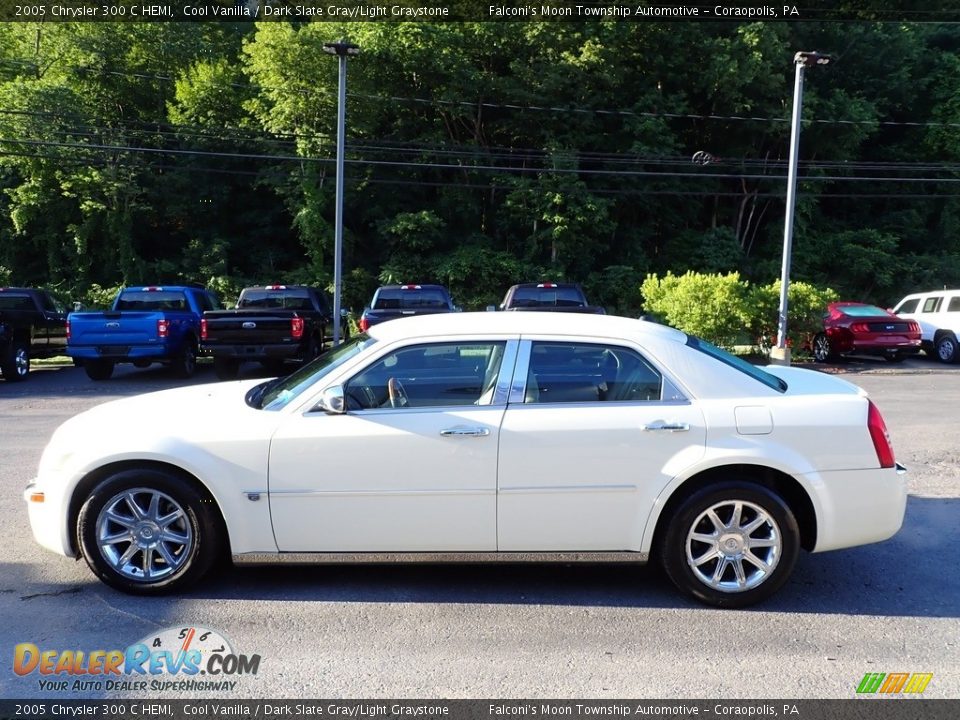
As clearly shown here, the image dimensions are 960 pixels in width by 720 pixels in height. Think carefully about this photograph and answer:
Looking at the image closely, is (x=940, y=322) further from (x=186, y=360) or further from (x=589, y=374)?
(x=589, y=374)

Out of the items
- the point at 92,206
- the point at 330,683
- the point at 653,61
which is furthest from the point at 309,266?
the point at 330,683

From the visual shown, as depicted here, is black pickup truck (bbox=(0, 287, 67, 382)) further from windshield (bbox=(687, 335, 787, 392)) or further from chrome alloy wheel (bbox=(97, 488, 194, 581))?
windshield (bbox=(687, 335, 787, 392))

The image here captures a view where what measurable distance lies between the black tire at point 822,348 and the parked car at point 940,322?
7.89 feet

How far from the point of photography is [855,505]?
4.21 metres

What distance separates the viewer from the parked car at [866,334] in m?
17.9

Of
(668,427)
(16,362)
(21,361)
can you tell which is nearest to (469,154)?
(21,361)

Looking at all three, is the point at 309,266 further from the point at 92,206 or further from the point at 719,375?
the point at 719,375

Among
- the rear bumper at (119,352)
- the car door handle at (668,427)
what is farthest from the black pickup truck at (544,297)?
the car door handle at (668,427)

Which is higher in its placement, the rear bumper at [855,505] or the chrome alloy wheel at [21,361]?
the rear bumper at [855,505]

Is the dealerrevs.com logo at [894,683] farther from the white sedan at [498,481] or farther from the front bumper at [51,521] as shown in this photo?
the front bumper at [51,521]

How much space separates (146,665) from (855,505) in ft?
12.3

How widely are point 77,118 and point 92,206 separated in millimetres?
3585

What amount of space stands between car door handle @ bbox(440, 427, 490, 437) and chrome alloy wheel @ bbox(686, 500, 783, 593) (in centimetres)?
125

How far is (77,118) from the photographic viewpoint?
31.5m
